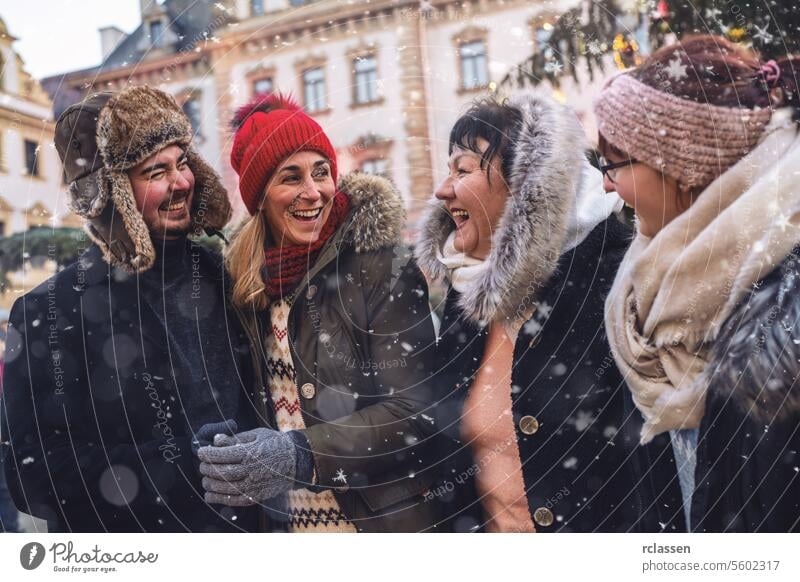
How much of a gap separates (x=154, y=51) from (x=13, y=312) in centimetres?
94

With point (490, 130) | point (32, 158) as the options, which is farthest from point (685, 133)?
point (32, 158)

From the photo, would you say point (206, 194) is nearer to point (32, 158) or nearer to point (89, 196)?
point (89, 196)

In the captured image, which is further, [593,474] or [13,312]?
[13,312]

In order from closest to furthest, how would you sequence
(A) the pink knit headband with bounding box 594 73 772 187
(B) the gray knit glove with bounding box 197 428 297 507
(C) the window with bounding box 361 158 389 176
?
(A) the pink knit headband with bounding box 594 73 772 187 → (B) the gray knit glove with bounding box 197 428 297 507 → (C) the window with bounding box 361 158 389 176

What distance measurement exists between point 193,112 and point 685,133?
4.84 feet

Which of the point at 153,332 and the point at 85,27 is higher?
the point at 85,27

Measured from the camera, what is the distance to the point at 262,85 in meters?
3.04

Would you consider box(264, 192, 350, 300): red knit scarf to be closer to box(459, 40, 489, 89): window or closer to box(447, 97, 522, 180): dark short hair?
box(447, 97, 522, 180): dark short hair

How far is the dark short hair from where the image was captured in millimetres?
2852

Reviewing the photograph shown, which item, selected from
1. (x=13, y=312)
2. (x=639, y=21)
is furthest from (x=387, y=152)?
(x=13, y=312)

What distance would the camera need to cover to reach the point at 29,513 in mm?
3090

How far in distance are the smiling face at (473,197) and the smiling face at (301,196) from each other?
340 mm

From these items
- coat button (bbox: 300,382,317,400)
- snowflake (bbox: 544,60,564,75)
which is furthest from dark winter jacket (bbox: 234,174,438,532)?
snowflake (bbox: 544,60,564,75)
